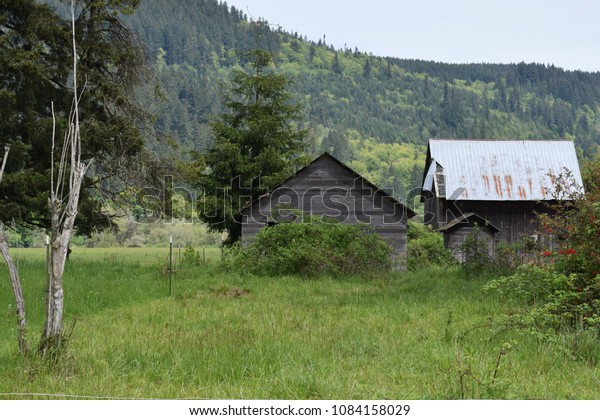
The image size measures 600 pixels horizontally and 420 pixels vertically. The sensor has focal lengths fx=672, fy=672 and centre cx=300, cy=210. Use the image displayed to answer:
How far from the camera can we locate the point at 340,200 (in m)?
29.3

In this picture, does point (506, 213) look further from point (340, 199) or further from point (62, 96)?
point (62, 96)

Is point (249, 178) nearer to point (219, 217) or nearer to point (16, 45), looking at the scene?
point (219, 217)

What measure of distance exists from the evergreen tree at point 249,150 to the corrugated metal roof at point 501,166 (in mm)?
8666

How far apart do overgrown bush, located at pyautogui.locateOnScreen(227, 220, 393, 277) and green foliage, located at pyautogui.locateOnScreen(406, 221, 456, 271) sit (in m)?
5.48

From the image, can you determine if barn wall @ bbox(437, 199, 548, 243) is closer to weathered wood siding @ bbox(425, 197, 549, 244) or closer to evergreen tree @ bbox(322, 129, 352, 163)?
weathered wood siding @ bbox(425, 197, 549, 244)

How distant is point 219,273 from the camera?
22078mm

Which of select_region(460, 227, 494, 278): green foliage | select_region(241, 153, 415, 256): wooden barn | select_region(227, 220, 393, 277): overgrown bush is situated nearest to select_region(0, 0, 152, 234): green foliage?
select_region(241, 153, 415, 256): wooden barn

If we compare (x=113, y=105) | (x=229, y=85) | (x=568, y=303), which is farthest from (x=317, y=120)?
(x=568, y=303)

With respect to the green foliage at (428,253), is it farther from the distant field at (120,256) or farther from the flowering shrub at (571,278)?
the flowering shrub at (571,278)

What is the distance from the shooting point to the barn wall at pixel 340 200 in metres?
A: 29.2

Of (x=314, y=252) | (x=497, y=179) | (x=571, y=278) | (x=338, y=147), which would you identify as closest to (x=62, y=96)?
(x=314, y=252)

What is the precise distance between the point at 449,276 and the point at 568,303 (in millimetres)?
10551

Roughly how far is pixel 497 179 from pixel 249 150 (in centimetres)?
1382

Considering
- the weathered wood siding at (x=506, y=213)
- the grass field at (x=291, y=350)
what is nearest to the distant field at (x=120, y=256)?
the grass field at (x=291, y=350)
